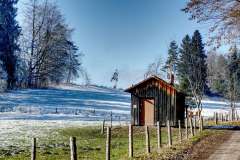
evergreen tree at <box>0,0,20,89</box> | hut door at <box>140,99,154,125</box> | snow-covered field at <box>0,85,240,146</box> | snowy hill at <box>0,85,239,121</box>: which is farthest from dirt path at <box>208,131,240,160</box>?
evergreen tree at <box>0,0,20,89</box>

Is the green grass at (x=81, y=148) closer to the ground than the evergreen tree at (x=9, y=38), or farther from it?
closer to the ground

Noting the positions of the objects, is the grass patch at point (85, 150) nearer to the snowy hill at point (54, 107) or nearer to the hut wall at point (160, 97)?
the hut wall at point (160, 97)

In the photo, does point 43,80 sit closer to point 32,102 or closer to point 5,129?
point 32,102

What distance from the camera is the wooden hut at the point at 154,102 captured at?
4428cm

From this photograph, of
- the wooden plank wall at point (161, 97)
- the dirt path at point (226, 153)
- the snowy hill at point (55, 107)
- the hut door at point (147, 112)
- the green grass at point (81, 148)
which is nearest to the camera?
the dirt path at point (226, 153)

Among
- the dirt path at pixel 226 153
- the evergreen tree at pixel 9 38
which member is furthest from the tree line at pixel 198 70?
the evergreen tree at pixel 9 38

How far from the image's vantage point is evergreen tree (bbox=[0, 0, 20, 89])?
73562mm

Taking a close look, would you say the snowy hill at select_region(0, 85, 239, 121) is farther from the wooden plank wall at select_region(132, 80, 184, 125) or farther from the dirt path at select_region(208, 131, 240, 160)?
the dirt path at select_region(208, 131, 240, 160)

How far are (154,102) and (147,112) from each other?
1.26m

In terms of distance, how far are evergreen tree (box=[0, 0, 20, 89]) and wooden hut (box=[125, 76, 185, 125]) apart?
113ft

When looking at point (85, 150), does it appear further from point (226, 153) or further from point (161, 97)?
point (161, 97)

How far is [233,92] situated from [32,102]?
34995 millimetres

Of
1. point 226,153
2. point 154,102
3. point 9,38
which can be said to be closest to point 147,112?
point 154,102

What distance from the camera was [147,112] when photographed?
45.1 m
